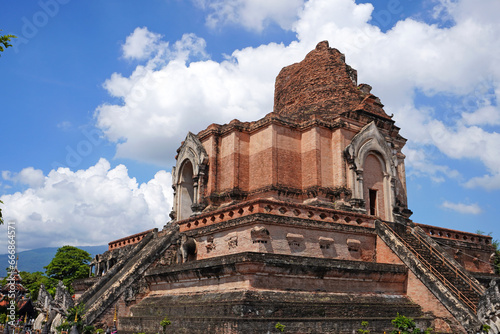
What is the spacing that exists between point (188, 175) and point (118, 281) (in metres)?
8.83

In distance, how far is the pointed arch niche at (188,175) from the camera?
74.5 ft

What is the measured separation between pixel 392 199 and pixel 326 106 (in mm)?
5671

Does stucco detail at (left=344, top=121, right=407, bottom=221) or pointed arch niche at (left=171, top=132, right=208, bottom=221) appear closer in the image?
stucco detail at (left=344, top=121, right=407, bottom=221)

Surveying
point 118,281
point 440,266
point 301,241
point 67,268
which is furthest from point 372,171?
point 67,268

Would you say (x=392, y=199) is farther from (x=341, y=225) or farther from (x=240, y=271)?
(x=240, y=271)

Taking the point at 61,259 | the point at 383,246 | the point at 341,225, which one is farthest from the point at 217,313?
the point at 61,259

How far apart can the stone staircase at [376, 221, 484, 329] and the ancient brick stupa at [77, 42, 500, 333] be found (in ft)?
0.16

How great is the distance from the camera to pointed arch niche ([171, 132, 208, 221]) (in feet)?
74.5

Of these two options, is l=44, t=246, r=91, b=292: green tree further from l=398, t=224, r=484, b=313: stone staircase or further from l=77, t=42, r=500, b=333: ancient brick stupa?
l=398, t=224, r=484, b=313: stone staircase

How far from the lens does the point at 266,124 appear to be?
21578mm

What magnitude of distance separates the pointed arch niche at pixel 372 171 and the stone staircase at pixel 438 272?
73.9 inches

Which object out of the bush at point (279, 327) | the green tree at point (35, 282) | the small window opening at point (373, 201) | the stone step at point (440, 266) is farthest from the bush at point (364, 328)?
the green tree at point (35, 282)

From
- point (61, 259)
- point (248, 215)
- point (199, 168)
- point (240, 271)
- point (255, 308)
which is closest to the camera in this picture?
point (255, 308)

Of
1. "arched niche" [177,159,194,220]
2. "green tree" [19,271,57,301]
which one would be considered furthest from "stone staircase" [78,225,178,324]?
"green tree" [19,271,57,301]
